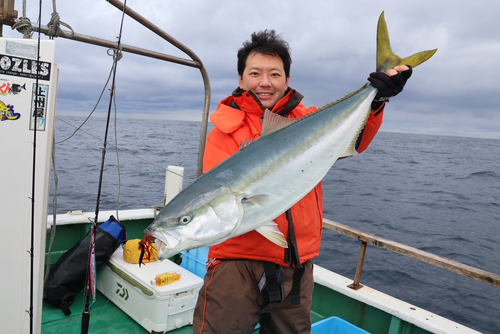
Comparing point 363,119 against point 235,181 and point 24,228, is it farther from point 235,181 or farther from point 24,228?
point 24,228

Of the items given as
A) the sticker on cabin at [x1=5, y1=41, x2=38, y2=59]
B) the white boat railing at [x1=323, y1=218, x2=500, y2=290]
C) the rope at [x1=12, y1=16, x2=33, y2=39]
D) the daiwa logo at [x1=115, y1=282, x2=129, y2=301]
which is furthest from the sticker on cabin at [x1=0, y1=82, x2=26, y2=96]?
the white boat railing at [x1=323, y1=218, x2=500, y2=290]

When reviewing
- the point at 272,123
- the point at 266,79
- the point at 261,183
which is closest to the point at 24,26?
the point at 266,79

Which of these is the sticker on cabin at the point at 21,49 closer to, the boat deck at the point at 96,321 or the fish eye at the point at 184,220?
the fish eye at the point at 184,220

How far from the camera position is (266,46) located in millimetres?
2330

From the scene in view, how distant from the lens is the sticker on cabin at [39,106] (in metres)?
2.48

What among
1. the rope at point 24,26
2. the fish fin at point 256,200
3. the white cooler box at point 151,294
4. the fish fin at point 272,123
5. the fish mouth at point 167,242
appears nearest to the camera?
the fish mouth at point 167,242

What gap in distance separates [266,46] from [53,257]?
4.06m

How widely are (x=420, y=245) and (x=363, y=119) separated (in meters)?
10.8

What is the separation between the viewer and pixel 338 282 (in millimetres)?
3857

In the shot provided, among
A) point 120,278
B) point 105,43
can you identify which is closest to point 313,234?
point 120,278

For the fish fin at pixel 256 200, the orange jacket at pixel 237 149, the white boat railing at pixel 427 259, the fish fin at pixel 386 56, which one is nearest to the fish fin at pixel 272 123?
the orange jacket at pixel 237 149

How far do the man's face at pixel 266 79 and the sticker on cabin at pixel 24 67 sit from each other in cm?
152

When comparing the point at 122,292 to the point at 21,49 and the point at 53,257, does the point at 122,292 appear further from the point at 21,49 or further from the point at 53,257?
the point at 21,49

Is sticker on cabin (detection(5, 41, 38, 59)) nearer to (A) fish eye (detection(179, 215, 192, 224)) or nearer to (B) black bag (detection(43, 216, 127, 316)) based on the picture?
(A) fish eye (detection(179, 215, 192, 224))
